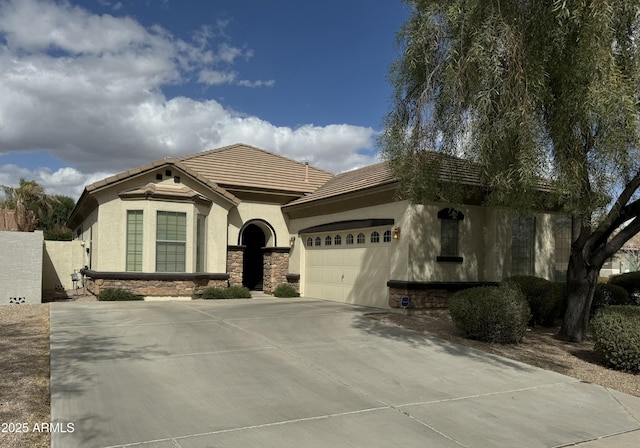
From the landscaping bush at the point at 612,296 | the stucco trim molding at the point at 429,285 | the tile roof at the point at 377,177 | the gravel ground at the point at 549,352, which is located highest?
the tile roof at the point at 377,177

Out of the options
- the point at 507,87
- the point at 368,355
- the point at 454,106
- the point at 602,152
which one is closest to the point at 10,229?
the point at 368,355

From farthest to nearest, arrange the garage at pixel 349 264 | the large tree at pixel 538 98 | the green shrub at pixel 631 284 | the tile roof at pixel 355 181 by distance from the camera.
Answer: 1. the green shrub at pixel 631 284
2. the tile roof at pixel 355 181
3. the garage at pixel 349 264
4. the large tree at pixel 538 98

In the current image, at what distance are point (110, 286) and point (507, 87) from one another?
14.1 meters

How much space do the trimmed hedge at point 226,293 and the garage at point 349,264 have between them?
270 centimetres

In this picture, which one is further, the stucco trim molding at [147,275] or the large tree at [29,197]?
the large tree at [29,197]

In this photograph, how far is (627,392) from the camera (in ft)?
23.4

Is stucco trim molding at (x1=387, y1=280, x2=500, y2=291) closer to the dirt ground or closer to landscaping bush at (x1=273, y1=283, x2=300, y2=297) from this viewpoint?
landscaping bush at (x1=273, y1=283, x2=300, y2=297)

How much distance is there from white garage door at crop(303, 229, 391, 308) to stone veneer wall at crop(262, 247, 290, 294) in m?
1.20

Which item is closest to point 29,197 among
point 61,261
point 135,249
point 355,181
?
point 61,261

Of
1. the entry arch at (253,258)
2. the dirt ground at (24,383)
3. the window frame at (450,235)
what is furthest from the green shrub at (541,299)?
the entry arch at (253,258)

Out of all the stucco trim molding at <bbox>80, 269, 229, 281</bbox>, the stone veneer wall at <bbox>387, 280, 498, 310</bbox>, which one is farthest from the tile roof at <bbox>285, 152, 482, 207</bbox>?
the stucco trim molding at <bbox>80, 269, 229, 281</bbox>

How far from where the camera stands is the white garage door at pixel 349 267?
1530cm

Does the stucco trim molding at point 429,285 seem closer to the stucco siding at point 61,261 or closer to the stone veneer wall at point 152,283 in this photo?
the stone veneer wall at point 152,283

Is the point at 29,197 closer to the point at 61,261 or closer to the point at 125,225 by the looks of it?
the point at 61,261
